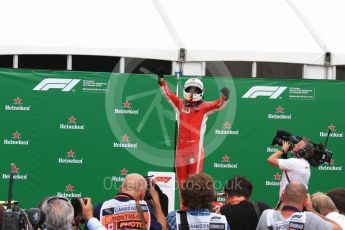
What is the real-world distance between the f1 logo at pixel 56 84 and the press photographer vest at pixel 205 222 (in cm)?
680

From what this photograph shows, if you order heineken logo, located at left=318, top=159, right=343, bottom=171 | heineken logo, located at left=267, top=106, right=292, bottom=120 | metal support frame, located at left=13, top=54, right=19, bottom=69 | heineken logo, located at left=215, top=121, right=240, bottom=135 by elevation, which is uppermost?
metal support frame, located at left=13, top=54, right=19, bottom=69

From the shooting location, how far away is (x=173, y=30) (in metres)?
13.9

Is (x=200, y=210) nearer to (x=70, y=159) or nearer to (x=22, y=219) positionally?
(x=22, y=219)

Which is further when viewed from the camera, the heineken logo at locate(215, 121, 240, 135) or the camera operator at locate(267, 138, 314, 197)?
the heineken logo at locate(215, 121, 240, 135)

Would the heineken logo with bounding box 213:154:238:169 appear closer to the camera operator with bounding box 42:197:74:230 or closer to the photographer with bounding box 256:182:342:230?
the photographer with bounding box 256:182:342:230

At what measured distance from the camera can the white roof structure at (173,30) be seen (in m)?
13.4

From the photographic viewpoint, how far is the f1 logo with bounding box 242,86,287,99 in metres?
13.4

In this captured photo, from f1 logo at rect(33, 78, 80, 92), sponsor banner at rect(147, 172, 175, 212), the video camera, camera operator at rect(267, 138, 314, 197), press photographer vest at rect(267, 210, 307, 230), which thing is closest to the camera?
press photographer vest at rect(267, 210, 307, 230)

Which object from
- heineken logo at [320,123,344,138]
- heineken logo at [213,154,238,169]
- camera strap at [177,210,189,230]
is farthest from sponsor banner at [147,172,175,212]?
camera strap at [177,210,189,230]

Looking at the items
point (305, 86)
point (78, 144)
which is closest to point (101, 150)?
point (78, 144)

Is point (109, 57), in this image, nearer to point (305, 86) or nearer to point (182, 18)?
point (182, 18)

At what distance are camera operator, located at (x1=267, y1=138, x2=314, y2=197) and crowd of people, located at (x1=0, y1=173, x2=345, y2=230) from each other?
8.11 feet

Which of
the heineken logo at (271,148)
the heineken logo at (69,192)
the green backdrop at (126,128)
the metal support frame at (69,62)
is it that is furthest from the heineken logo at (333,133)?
the metal support frame at (69,62)

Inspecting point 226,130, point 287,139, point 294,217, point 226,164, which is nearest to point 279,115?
point 226,130
